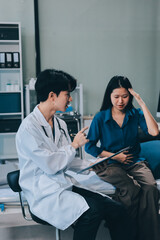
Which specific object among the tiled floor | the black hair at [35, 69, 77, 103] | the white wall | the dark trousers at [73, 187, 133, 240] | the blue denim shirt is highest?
the white wall

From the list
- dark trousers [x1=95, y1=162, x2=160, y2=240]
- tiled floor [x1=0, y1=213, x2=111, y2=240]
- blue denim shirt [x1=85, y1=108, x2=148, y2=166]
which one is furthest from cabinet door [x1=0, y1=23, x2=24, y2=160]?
dark trousers [x1=95, y1=162, x2=160, y2=240]

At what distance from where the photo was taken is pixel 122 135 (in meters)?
1.75

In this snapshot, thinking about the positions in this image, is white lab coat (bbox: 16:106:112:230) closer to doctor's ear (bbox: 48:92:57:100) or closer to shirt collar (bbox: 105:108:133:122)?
doctor's ear (bbox: 48:92:57:100)

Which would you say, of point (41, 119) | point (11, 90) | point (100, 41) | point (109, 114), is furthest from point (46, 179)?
point (100, 41)

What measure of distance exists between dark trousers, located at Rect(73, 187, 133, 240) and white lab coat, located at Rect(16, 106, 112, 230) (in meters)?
0.04

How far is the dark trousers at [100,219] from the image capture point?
1222 millimetres

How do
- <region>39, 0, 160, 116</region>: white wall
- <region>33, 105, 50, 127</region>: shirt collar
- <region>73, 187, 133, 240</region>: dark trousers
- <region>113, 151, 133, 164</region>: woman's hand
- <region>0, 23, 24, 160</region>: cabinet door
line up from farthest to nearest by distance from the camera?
<region>39, 0, 160, 116</region>: white wall
<region>0, 23, 24, 160</region>: cabinet door
<region>113, 151, 133, 164</region>: woman's hand
<region>33, 105, 50, 127</region>: shirt collar
<region>73, 187, 133, 240</region>: dark trousers

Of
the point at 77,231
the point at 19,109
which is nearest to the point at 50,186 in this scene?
the point at 77,231

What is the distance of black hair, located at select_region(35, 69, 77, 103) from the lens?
1.40 m

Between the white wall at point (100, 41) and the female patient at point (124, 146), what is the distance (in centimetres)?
241

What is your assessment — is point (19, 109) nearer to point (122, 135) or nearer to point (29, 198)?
point (122, 135)

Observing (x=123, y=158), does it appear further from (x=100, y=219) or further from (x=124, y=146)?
(x=100, y=219)

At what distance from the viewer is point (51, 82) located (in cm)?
140

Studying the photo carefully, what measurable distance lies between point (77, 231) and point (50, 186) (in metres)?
0.23
